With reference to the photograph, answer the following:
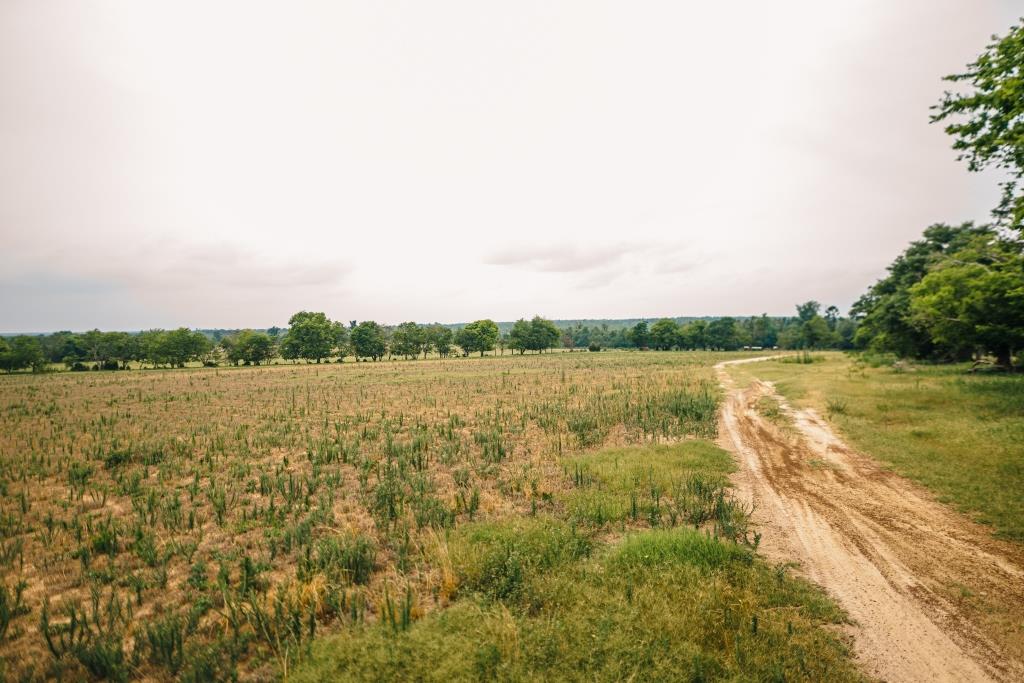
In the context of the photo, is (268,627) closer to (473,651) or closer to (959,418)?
(473,651)

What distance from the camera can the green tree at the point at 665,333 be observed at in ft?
432

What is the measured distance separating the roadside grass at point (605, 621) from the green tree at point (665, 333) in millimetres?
133844

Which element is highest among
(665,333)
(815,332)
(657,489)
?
(665,333)

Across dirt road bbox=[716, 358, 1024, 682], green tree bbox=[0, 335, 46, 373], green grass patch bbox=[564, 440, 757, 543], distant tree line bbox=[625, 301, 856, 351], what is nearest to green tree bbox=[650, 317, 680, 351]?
distant tree line bbox=[625, 301, 856, 351]

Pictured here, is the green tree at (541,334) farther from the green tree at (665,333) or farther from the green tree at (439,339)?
the green tree at (665,333)

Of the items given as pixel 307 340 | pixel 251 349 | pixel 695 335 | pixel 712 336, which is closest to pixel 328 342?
pixel 307 340

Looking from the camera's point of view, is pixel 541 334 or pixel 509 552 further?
pixel 541 334

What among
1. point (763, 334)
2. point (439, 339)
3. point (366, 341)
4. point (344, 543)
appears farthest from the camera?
point (763, 334)

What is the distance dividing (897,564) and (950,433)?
12249 mm

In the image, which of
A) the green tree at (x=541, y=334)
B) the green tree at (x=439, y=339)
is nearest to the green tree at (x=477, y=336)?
the green tree at (x=439, y=339)

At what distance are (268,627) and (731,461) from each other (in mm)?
13644

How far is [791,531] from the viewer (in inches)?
338

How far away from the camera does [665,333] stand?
5207 inches

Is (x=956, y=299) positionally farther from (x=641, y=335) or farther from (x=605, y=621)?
(x=641, y=335)
